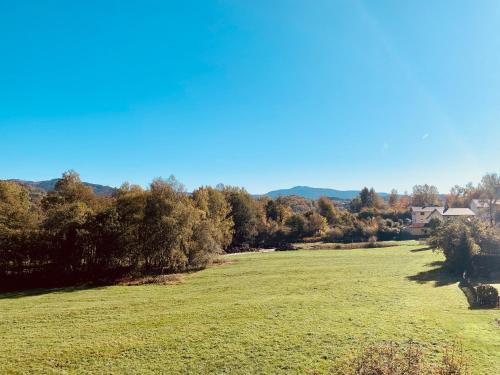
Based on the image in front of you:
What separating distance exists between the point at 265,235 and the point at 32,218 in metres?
51.7

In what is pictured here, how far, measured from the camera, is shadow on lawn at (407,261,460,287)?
1277 inches

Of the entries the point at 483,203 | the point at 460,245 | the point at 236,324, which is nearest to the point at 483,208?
the point at 483,203

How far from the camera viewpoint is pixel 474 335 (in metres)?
18.4

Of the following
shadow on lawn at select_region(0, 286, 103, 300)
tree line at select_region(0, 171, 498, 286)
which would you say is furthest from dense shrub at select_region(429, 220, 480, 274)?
shadow on lawn at select_region(0, 286, 103, 300)

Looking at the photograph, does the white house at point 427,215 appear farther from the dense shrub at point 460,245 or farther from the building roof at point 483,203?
the dense shrub at point 460,245

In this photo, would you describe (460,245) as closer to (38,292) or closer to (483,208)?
(38,292)

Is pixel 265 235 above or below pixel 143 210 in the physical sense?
below

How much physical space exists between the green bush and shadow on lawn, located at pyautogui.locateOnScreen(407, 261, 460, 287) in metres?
6.36

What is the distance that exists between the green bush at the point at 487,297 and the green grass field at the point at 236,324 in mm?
1351

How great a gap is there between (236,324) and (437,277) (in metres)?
24.9

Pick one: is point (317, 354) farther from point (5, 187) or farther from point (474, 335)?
point (5, 187)

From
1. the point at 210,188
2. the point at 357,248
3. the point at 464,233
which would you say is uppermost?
the point at 210,188

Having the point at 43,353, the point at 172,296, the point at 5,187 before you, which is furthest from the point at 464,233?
the point at 5,187

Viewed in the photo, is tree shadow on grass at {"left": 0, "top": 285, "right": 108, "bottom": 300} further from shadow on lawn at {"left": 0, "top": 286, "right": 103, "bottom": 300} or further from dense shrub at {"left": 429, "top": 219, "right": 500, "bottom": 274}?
dense shrub at {"left": 429, "top": 219, "right": 500, "bottom": 274}
